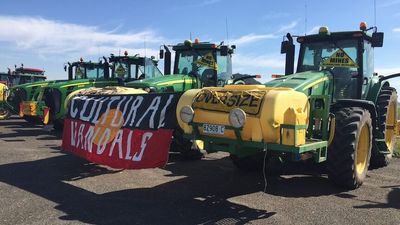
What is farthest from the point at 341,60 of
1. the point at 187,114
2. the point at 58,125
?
the point at 58,125

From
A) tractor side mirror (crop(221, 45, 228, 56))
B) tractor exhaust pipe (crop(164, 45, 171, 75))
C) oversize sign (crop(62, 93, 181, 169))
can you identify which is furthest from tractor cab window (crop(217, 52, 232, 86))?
oversize sign (crop(62, 93, 181, 169))

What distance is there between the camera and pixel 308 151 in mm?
6164

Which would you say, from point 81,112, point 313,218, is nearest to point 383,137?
point 313,218

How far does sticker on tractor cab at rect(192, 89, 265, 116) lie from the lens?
5.83 m

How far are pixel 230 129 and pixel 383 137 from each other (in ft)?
13.2

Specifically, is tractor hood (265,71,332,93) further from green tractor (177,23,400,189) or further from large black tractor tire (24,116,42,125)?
large black tractor tire (24,116,42,125)

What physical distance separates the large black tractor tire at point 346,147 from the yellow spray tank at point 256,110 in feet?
3.10

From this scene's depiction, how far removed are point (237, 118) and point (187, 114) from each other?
35.9 inches

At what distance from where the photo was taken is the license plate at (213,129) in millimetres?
6102

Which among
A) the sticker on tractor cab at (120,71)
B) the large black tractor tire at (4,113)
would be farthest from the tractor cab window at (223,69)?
the large black tractor tire at (4,113)

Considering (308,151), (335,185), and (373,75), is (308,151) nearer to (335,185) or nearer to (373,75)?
(335,185)

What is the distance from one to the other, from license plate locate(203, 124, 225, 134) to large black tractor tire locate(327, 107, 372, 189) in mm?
1805

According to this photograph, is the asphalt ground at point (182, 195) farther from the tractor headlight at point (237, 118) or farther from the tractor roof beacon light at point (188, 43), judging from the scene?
the tractor roof beacon light at point (188, 43)

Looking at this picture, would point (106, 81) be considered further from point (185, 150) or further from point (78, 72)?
point (185, 150)
